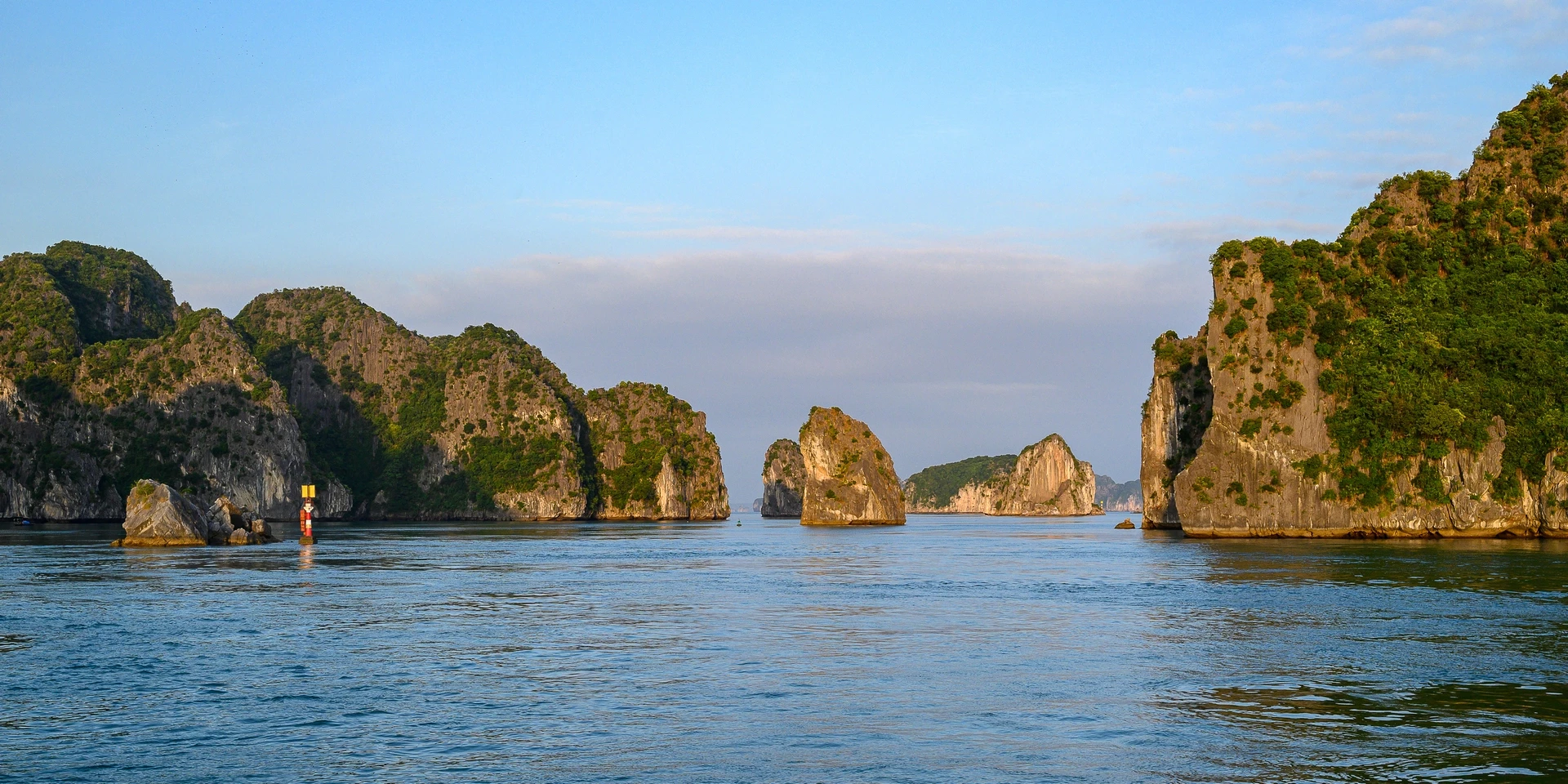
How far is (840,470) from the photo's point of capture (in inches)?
6964

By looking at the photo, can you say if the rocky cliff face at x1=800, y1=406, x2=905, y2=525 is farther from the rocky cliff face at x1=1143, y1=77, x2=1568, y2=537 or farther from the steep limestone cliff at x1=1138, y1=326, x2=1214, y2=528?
the rocky cliff face at x1=1143, y1=77, x2=1568, y2=537

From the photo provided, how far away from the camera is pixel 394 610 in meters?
36.6

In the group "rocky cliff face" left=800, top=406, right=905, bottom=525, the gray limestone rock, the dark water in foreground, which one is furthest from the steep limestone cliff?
the gray limestone rock

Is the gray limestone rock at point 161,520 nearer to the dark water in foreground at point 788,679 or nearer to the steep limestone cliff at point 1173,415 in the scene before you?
the dark water in foreground at point 788,679

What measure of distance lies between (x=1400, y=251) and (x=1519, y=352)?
14.3m

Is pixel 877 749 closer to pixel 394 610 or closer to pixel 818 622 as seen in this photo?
pixel 818 622

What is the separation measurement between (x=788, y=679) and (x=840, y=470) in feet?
508

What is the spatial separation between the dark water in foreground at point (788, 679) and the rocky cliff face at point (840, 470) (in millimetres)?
127419

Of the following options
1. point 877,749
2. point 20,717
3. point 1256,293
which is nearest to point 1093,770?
point 877,749

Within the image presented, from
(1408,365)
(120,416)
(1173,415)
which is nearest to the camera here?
Answer: (1408,365)

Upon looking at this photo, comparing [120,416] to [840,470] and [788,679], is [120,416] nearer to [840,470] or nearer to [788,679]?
[840,470]

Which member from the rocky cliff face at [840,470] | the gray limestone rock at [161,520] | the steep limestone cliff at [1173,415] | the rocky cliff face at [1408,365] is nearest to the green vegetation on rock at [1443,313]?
the rocky cliff face at [1408,365]

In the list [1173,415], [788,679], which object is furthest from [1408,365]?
[788,679]

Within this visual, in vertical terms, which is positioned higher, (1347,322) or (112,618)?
(1347,322)
